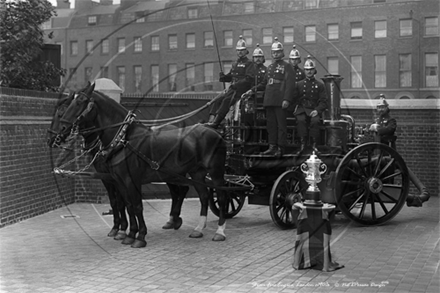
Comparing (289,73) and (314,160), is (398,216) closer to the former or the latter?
(289,73)

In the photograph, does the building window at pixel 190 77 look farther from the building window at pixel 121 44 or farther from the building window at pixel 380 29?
the building window at pixel 380 29

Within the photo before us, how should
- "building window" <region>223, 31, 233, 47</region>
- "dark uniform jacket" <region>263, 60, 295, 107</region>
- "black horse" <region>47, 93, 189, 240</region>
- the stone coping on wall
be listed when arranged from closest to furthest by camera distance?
1. "black horse" <region>47, 93, 189, 240</region>
2. "dark uniform jacket" <region>263, 60, 295, 107</region>
3. "building window" <region>223, 31, 233, 47</region>
4. the stone coping on wall

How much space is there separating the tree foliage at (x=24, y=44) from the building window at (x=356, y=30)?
6.25 m

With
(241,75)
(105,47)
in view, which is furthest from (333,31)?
(105,47)

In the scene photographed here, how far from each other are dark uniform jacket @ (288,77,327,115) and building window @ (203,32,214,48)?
1605mm

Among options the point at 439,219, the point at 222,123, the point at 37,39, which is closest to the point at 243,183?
the point at 222,123

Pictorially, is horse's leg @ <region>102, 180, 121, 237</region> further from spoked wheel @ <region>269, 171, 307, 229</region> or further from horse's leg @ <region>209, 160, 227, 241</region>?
spoked wheel @ <region>269, 171, 307, 229</region>

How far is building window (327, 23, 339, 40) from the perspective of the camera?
9656 millimetres

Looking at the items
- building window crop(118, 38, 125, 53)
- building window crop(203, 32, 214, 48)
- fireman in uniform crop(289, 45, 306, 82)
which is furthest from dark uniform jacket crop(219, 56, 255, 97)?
building window crop(118, 38, 125, 53)

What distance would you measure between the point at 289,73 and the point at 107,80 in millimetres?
4367

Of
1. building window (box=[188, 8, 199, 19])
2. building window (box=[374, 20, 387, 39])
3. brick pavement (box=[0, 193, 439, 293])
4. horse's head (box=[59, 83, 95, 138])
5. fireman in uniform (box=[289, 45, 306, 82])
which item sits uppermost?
building window (box=[188, 8, 199, 19])

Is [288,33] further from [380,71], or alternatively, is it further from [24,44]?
[24,44]

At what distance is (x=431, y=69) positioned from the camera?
1048 centimetres

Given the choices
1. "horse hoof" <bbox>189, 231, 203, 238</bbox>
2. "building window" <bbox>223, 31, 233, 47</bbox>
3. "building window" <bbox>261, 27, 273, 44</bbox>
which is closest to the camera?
"horse hoof" <bbox>189, 231, 203, 238</bbox>
